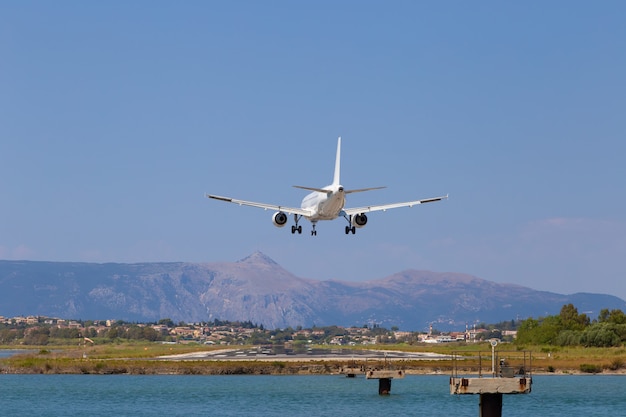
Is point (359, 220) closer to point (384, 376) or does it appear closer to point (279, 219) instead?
point (279, 219)

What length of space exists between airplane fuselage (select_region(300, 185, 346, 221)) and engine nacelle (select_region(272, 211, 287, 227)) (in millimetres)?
2907

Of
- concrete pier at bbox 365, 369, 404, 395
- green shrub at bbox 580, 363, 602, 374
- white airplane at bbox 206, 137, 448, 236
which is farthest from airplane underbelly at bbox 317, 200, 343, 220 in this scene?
green shrub at bbox 580, 363, 602, 374

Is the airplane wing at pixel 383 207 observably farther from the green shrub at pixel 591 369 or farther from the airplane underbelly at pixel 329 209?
the green shrub at pixel 591 369

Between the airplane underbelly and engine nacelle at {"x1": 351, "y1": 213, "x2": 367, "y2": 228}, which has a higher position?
the airplane underbelly

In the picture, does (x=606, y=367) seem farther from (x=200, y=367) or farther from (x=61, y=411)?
(x=61, y=411)

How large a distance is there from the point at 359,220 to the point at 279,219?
11.3 m

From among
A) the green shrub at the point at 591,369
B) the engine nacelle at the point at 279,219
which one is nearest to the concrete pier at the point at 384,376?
the engine nacelle at the point at 279,219

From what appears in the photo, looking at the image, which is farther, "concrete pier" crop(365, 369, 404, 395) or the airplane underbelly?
"concrete pier" crop(365, 369, 404, 395)

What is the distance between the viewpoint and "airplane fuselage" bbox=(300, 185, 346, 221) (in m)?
122

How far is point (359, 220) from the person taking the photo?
126 metres

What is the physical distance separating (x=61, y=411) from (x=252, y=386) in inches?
1759

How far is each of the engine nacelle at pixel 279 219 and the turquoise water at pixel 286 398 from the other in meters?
20.7

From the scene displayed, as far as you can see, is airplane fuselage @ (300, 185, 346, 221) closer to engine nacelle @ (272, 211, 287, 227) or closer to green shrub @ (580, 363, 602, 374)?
engine nacelle @ (272, 211, 287, 227)

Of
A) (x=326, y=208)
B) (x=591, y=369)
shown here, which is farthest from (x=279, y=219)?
(x=591, y=369)
